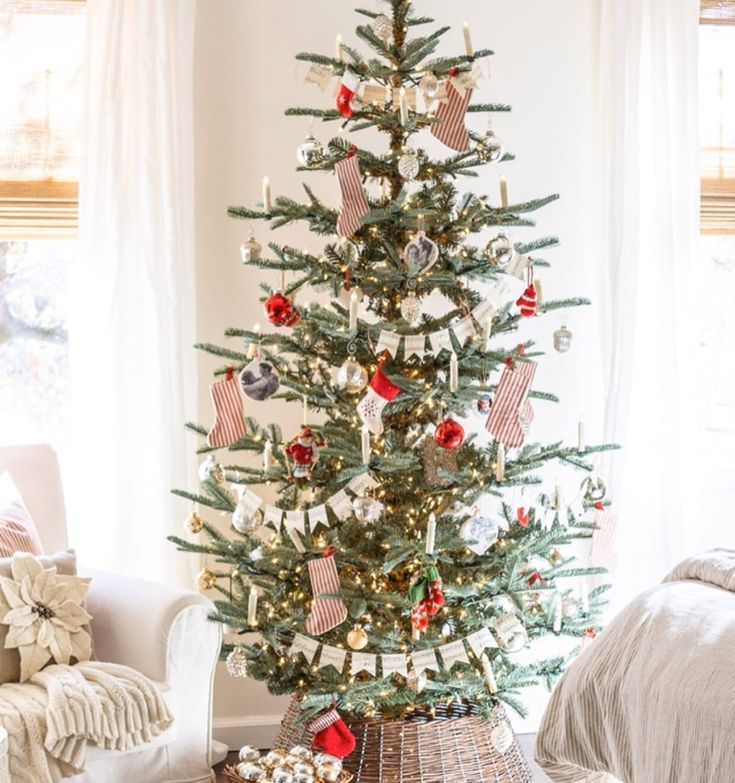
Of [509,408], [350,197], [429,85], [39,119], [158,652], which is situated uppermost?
[39,119]

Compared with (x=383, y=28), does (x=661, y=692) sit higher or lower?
lower

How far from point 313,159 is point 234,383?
0.56m

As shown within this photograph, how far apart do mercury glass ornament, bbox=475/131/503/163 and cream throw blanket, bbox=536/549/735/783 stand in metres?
1.04

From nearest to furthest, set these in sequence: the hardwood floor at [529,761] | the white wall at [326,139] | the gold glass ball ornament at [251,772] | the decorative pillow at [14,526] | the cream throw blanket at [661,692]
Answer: the cream throw blanket at [661,692] → the gold glass ball ornament at [251,772] → the decorative pillow at [14,526] → the hardwood floor at [529,761] → the white wall at [326,139]

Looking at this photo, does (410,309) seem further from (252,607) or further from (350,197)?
(252,607)

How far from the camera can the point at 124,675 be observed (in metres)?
2.63

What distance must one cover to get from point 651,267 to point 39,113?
6.53ft

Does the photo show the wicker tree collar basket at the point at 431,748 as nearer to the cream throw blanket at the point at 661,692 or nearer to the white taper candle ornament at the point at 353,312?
the cream throw blanket at the point at 661,692

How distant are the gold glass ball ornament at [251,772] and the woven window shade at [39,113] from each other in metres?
1.98

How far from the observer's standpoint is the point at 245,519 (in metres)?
2.68

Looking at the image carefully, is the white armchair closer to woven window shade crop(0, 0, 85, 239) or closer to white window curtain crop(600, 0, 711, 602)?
woven window shade crop(0, 0, 85, 239)

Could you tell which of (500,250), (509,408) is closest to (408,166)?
(500,250)

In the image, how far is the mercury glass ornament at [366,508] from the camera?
257cm

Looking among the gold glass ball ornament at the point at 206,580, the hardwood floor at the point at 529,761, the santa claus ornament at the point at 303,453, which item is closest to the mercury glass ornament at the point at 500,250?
the santa claus ornament at the point at 303,453
